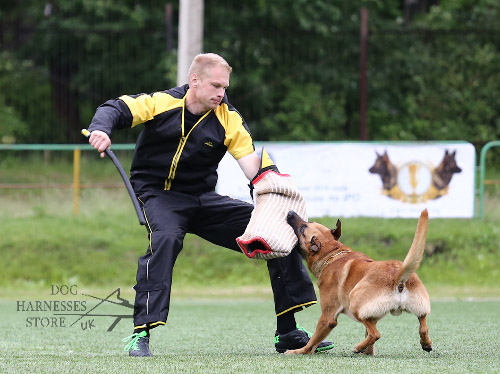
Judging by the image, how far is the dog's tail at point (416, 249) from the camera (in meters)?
4.80

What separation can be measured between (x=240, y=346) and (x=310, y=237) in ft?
2.95

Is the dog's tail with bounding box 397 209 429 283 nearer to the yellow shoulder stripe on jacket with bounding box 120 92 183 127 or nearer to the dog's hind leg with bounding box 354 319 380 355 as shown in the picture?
the dog's hind leg with bounding box 354 319 380 355

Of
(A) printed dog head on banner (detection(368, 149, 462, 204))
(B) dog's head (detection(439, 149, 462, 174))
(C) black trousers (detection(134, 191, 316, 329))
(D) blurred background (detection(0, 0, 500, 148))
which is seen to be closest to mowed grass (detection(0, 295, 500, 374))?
(C) black trousers (detection(134, 191, 316, 329))

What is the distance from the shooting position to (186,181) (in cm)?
557

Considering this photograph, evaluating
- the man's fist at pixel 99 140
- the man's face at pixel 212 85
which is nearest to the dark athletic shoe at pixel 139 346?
the man's fist at pixel 99 140

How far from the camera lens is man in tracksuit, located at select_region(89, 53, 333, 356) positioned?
5.26m

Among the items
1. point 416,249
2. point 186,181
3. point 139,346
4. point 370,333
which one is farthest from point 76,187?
point 416,249

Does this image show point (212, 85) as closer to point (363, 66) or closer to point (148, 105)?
point (148, 105)

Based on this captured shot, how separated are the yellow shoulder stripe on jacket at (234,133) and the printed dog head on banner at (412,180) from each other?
6.44 m

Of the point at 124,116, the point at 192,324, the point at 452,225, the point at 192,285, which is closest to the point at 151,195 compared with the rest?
the point at 124,116

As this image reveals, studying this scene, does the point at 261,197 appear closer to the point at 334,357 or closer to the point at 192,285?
the point at 334,357

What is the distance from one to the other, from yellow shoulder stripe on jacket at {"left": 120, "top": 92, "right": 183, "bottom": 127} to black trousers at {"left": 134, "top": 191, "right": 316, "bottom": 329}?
0.46m

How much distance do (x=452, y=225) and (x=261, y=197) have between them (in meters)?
7.10

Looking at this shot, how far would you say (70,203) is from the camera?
12.8 metres
